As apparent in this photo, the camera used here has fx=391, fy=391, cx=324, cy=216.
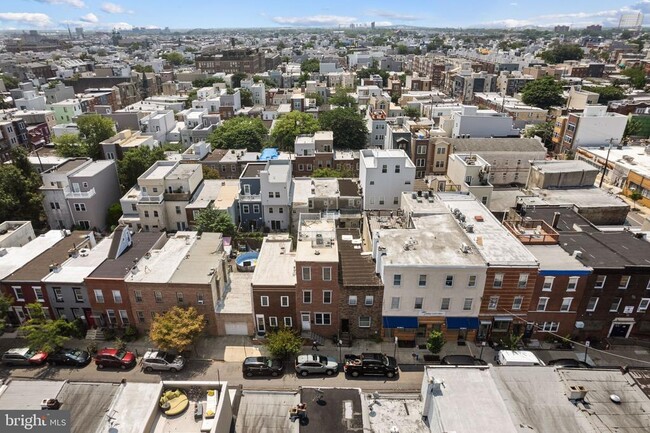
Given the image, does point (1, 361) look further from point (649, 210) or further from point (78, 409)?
point (649, 210)

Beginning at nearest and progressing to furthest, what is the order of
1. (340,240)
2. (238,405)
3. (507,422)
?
1. (507,422)
2. (238,405)
3. (340,240)

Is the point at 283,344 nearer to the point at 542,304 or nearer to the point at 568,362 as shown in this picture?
the point at 542,304

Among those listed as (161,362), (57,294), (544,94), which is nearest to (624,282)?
(161,362)

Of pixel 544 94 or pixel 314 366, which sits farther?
pixel 544 94

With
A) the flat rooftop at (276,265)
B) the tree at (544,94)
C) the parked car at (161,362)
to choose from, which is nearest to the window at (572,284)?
the flat rooftop at (276,265)

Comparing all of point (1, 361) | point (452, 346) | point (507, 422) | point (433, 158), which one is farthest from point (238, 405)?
point (433, 158)
